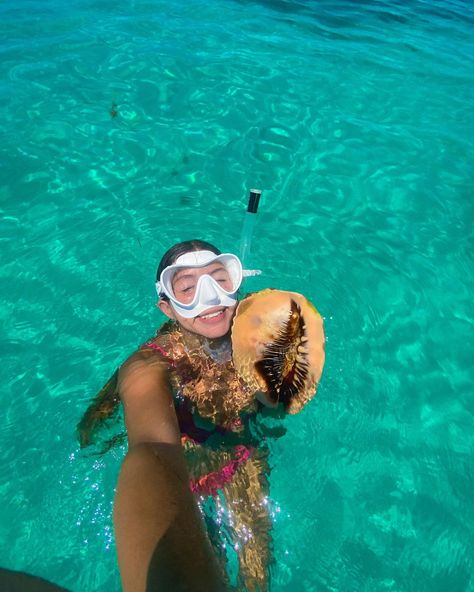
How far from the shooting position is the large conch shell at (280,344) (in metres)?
2.82

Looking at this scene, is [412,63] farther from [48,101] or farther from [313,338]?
[313,338]

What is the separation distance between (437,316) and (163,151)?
443cm

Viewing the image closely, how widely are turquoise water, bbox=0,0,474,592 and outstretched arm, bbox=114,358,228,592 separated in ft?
5.82

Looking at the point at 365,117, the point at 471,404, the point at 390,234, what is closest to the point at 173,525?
the point at 471,404

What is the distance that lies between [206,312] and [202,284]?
18 centimetres

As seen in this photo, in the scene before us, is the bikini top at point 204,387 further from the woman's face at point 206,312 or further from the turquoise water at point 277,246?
the turquoise water at point 277,246

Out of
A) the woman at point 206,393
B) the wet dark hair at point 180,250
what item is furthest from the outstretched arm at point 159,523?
the wet dark hair at point 180,250

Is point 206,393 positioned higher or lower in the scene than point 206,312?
lower

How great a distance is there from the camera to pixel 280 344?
2.88 meters

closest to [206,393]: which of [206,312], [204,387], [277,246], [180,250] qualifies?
[204,387]

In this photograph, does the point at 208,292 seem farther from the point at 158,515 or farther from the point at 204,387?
the point at 158,515

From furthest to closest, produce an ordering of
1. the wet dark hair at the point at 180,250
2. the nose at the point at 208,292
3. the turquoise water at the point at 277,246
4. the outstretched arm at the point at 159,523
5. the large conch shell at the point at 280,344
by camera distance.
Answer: the turquoise water at the point at 277,246, the wet dark hair at the point at 180,250, the nose at the point at 208,292, the large conch shell at the point at 280,344, the outstretched arm at the point at 159,523

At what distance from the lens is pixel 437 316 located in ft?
16.0

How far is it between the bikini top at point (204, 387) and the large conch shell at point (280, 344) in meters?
0.31
